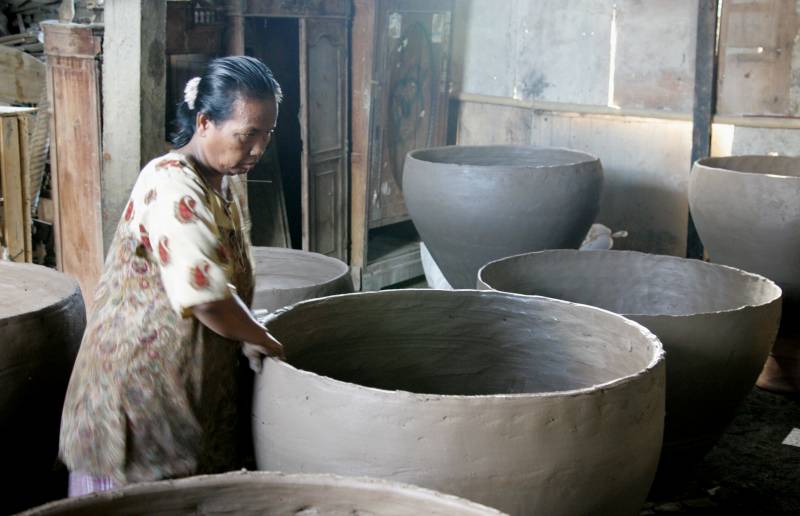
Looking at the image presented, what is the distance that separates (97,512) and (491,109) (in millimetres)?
4780

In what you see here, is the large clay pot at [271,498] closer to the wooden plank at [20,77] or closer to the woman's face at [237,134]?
the woman's face at [237,134]

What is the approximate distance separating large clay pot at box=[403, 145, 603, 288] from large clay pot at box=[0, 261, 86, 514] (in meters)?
1.80

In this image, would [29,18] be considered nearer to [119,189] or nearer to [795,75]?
[119,189]

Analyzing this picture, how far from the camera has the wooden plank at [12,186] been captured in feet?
13.3

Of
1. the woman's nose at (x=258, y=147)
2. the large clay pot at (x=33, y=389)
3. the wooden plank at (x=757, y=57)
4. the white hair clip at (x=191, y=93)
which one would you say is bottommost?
the large clay pot at (x=33, y=389)

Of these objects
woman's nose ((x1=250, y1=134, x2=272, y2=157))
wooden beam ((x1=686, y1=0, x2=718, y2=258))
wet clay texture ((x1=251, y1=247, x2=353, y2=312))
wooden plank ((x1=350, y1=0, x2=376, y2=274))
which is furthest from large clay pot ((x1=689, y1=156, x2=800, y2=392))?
woman's nose ((x1=250, y1=134, x2=272, y2=157))

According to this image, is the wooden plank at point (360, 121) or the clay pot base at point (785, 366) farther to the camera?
the wooden plank at point (360, 121)

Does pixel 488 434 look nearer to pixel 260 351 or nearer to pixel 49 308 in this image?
pixel 260 351

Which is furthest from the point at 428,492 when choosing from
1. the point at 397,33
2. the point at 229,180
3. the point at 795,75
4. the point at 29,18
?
the point at 29,18

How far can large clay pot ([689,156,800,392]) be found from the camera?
3371mm

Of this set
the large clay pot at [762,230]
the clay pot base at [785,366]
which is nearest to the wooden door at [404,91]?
the large clay pot at [762,230]

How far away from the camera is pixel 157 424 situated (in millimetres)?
1683

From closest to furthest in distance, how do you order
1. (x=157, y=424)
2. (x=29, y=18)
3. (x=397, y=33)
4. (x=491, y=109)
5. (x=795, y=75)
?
(x=157, y=424), (x=795, y=75), (x=397, y=33), (x=491, y=109), (x=29, y=18)

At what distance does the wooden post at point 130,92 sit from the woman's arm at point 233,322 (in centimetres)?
188
